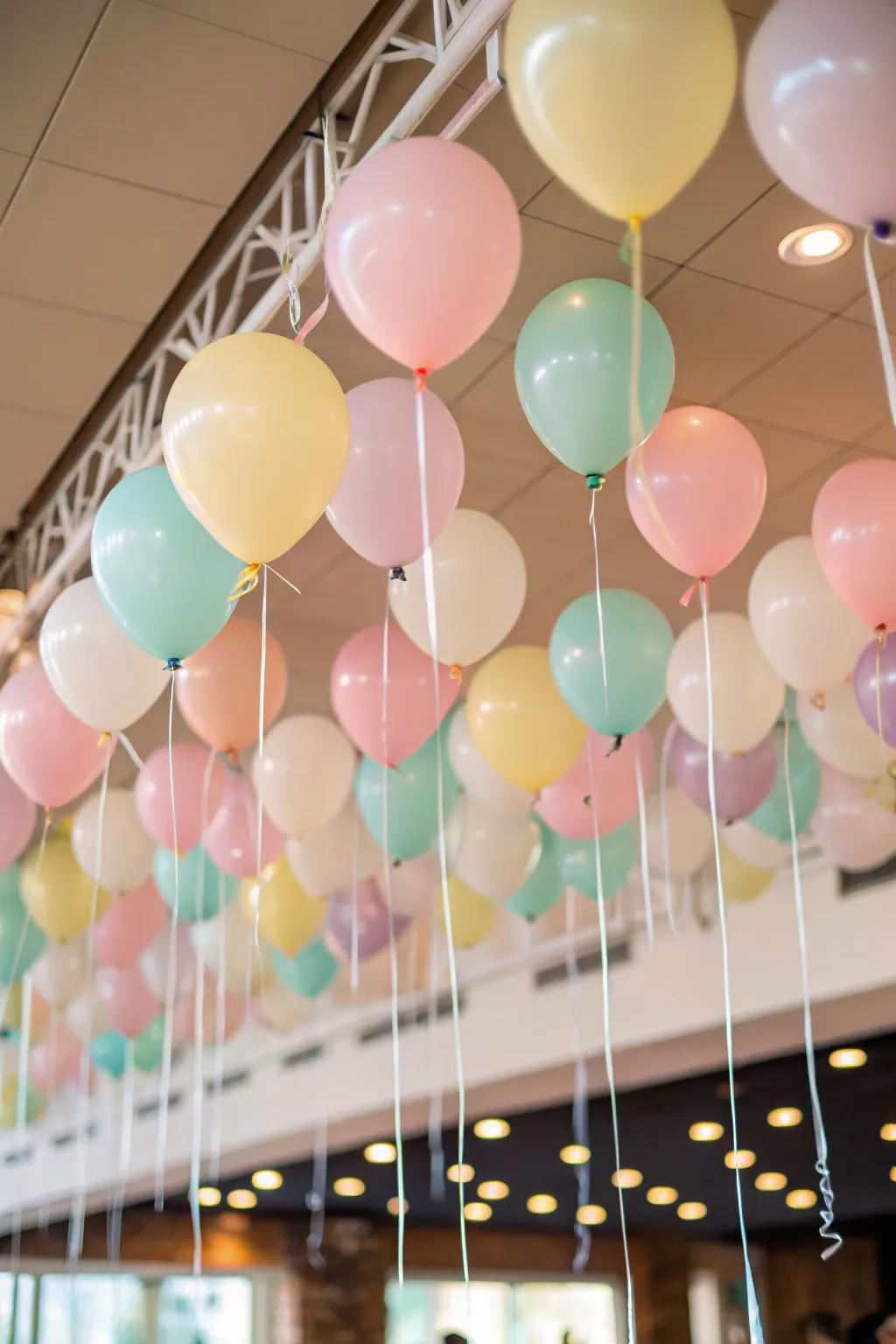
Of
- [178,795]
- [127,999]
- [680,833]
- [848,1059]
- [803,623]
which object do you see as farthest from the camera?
[848,1059]

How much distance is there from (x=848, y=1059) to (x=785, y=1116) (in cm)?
120

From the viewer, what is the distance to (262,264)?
11.3ft

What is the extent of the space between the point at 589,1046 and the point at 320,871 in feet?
8.57

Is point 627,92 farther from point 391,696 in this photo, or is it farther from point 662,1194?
point 662,1194

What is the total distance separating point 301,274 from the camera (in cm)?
294

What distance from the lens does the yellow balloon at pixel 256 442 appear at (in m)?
2.26

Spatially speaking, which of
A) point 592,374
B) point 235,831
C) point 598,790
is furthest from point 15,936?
point 592,374

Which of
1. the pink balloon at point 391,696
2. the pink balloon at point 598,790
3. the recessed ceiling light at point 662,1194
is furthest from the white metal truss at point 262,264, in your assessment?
the recessed ceiling light at point 662,1194

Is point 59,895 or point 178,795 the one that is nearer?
point 178,795

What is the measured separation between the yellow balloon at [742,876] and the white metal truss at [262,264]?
89.5 inches

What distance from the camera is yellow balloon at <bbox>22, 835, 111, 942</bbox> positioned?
4512mm

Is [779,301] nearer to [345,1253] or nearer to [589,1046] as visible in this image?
[589,1046]

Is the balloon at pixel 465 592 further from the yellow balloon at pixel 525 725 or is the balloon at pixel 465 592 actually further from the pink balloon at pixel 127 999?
the pink balloon at pixel 127 999

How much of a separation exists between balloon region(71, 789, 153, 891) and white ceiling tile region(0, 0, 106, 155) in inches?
81.9
